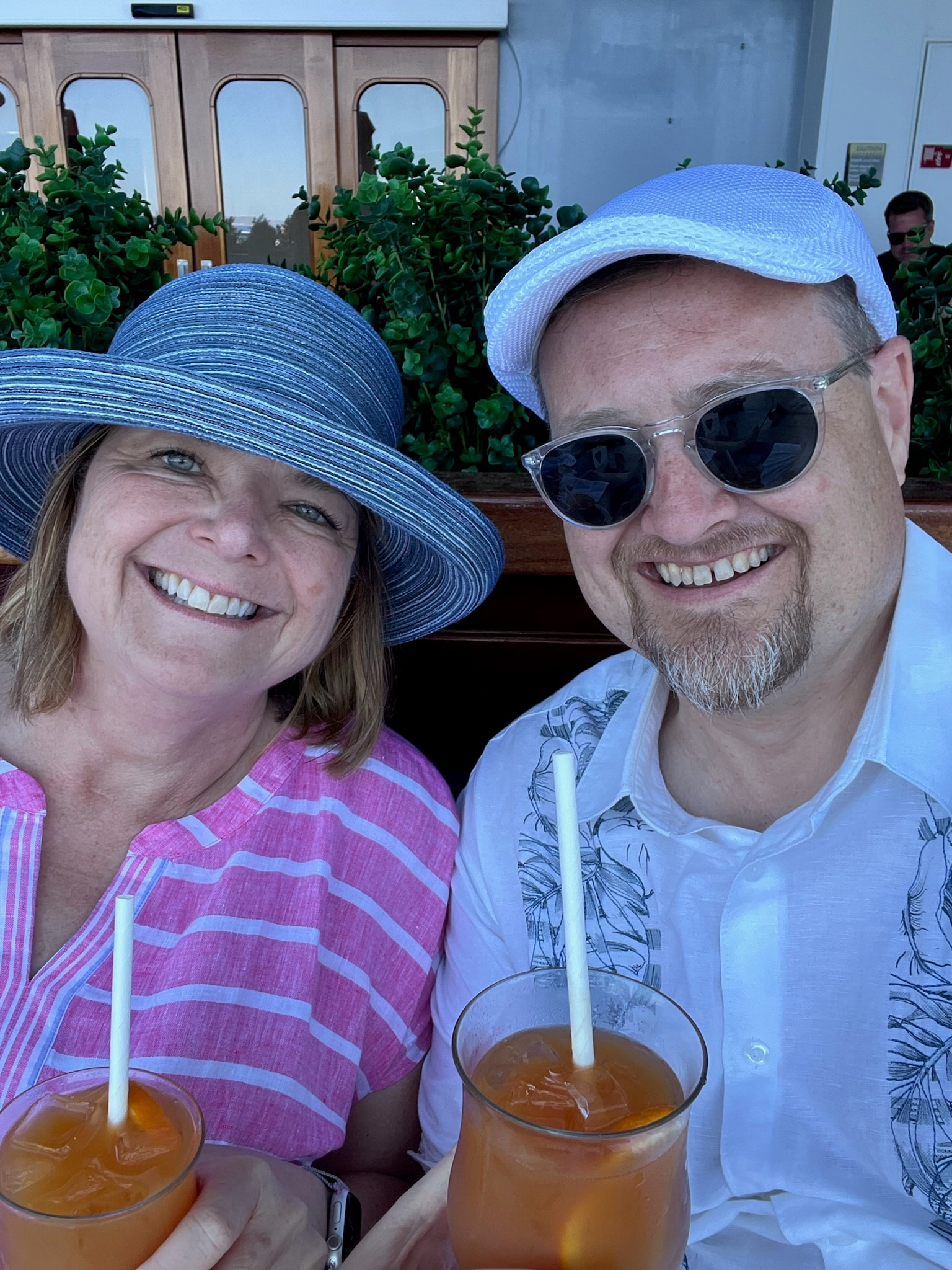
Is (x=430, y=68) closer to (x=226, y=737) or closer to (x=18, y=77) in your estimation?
(x=18, y=77)

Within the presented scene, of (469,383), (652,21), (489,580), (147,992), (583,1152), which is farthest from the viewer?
(652,21)

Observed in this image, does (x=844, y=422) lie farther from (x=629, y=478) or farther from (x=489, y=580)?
(x=489, y=580)

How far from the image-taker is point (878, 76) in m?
6.38

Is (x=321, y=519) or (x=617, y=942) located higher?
(x=321, y=519)

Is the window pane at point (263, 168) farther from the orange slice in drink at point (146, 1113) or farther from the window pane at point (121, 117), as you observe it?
the orange slice in drink at point (146, 1113)

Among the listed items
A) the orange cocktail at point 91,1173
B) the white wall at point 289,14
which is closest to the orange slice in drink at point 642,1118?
the orange cocktail at point 91,1173

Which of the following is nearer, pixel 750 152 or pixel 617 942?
pixel 617 942

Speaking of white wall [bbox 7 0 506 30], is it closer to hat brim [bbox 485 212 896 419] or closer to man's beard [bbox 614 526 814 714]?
hat brim [bbox 485 212 896 419]

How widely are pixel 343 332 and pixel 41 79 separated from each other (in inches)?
264

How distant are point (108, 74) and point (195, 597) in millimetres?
6827

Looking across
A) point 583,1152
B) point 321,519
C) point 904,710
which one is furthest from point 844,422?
point 583,1152

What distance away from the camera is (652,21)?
6465 millimetres

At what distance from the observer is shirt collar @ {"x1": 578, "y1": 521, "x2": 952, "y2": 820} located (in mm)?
1308

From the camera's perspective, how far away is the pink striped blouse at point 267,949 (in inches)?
57.5
